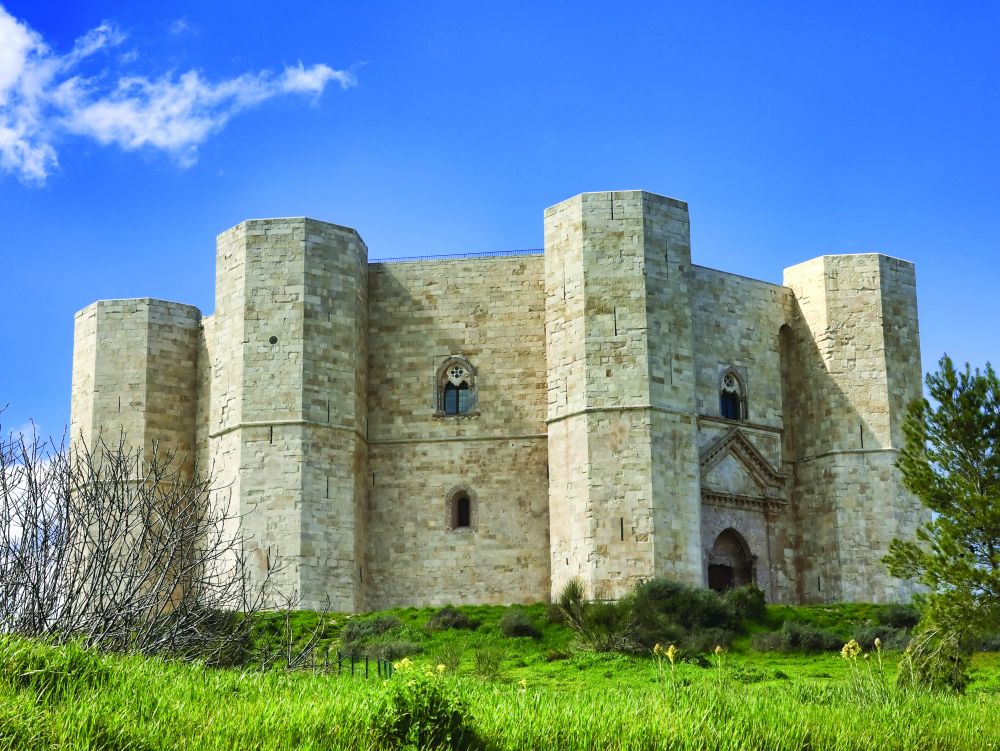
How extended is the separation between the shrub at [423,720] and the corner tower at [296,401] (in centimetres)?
1666

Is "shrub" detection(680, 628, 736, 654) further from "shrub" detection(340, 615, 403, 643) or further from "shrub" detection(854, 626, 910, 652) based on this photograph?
"shrub" detection(340, 615, 403, 643)

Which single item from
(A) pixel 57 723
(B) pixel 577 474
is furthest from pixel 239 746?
(B) pixel 577 474

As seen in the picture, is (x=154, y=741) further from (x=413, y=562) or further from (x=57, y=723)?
(x=413, y=562)

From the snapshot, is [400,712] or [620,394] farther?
[620,394]

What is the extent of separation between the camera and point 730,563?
3141cm

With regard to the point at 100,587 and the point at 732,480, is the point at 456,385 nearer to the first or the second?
the point at 732,480

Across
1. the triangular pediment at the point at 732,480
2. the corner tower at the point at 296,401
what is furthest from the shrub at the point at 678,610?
the corner tower at the point at 296,401

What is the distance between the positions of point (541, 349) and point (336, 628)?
7.89 metres

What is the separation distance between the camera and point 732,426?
31438mm

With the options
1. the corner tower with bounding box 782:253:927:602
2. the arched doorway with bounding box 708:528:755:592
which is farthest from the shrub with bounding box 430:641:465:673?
the corner tower with bounding box 782:253:927:602

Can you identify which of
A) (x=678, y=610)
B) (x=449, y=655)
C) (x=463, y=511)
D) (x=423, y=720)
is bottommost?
(x=423, y=720)

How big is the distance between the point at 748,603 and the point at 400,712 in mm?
16787

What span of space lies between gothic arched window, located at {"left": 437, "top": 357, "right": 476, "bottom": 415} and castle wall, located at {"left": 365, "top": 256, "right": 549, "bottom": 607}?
0.14 meters

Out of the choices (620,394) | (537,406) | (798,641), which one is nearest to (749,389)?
(620,394)
